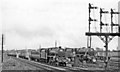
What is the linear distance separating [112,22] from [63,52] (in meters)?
10.2

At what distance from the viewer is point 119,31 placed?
110ft

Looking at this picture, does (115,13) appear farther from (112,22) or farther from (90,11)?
(90,11)

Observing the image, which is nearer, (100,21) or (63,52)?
(100,21)

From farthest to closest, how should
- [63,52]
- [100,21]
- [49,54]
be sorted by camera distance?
[49,54] < [63,52] < [100,21]

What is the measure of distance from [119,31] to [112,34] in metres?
1.59

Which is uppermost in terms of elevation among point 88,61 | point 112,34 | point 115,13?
point 115,13

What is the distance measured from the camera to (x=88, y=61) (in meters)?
56.0

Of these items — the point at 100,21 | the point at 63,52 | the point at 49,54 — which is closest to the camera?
the point at 100,21

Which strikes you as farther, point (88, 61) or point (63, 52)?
point (88, 61)

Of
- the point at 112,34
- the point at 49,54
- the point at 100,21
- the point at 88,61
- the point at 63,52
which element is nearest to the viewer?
the point at 112,34

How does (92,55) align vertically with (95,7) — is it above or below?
below

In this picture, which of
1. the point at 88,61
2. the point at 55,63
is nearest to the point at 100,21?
the point at 55,63

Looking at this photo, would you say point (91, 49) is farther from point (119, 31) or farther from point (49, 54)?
point (119, 31)

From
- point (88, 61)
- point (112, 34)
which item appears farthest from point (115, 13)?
point (88, 61)
